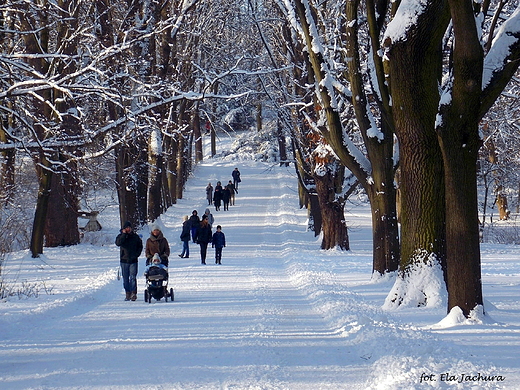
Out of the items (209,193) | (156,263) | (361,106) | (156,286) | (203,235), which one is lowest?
(156,286)

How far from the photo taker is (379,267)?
16.7 meters

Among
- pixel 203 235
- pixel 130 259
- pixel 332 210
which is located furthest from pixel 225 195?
pixel 130 259

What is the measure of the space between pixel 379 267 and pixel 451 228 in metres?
7.09

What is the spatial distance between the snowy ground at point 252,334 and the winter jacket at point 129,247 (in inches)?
36.2

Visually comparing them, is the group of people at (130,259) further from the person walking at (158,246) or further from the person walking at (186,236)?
the person walking at (186,236)

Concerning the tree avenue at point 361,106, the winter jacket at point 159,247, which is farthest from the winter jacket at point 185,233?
the winter jacket at point 159,247

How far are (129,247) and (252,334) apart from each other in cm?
608

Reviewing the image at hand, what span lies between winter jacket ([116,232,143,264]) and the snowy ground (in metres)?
0.92

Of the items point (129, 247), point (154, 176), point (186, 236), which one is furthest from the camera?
point (154, 176)

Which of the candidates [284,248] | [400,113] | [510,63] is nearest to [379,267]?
[400,113]

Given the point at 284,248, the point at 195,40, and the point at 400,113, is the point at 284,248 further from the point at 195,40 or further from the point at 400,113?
the point at 400,113

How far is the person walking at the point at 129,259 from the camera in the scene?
15.0m

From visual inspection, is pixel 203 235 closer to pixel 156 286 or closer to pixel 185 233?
pixel 185 233

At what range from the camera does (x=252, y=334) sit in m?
9.86
